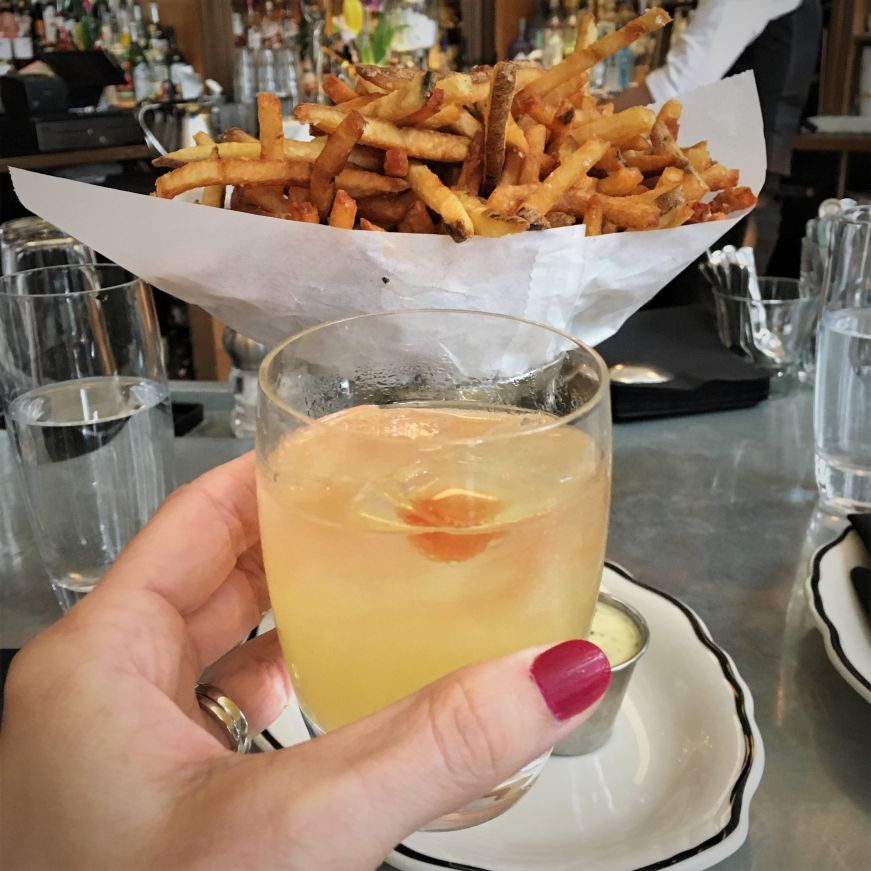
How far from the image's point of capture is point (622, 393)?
4.24 ft

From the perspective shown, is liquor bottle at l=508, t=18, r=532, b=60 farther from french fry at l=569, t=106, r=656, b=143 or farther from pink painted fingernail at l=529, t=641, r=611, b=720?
pink painted fingernail at l=529, t=641, r=611, b=720

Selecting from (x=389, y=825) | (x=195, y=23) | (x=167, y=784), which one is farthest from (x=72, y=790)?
(x=195, y=23)

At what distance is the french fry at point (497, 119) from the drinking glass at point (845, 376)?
0.54 metres

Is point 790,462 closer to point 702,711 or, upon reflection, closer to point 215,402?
point 702,711

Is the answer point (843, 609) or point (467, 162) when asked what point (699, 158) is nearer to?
point (467, 162)

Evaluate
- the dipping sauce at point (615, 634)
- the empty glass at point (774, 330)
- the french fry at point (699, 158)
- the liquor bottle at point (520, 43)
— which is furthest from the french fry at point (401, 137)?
the liquor bottle at point (520, 43)

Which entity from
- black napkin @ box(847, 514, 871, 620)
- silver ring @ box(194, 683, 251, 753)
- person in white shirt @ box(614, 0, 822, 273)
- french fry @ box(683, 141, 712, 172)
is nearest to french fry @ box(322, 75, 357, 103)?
french fry @ box(683, 141, 712, 172)

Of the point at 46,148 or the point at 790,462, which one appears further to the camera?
the point at 46,148

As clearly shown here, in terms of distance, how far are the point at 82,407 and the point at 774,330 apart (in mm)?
1072

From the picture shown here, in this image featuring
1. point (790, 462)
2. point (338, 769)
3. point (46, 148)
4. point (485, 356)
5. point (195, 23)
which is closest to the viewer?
point (338, 769)

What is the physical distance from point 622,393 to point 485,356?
0.76m

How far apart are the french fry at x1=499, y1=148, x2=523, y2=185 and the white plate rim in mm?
436

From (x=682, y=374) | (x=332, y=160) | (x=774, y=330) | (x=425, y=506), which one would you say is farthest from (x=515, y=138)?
(x=774, y=330)

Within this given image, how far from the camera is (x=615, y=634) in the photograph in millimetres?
757
